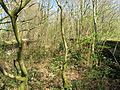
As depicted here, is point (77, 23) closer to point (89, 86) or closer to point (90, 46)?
point (90, 46)

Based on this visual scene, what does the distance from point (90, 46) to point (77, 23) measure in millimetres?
2060

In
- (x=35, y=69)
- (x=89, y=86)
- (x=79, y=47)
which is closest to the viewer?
(x=89, y=86)

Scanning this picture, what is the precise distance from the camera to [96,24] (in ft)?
45.1

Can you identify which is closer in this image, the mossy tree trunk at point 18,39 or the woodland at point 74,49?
the mossy tree trunk at point 18,39

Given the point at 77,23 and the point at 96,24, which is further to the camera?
the point at 77,23

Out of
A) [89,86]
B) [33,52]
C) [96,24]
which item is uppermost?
[96,24]

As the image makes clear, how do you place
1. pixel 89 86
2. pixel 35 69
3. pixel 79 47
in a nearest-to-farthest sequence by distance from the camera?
pixel 89 86 → pixel 35 69 → pixel 79 47

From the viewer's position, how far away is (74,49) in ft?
48.2

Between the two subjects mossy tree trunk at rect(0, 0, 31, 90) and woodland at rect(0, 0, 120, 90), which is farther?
woodland at rect(0, 0, 120, 90)

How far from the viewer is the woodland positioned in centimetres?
1171

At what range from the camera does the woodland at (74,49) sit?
38.4 ft

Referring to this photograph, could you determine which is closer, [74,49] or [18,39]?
[18,39]

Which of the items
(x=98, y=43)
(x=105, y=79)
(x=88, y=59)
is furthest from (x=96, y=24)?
(x=105, y=79)

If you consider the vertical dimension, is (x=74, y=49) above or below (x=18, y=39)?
below
